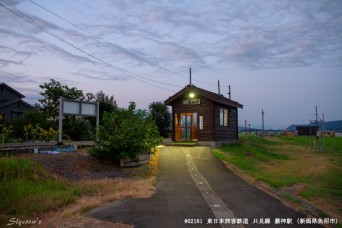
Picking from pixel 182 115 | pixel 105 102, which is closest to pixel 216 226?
pixel 182 115

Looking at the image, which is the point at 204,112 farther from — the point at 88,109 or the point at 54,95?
the point at 54,95

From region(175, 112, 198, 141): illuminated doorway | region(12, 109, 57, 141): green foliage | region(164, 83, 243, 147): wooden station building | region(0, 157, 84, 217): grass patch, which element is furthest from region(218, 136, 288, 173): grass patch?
region(12, 109, 57, 141): green foliage

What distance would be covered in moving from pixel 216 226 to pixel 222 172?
7.94 meters

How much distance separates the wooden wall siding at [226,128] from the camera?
25578 mm

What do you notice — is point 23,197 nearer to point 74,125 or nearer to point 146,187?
point 146,187

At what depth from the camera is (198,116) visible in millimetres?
25516

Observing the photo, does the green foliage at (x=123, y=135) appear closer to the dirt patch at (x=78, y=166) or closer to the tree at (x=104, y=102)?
the dirt patch at (x=78, y=166)

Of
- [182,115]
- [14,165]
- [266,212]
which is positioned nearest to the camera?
[266,212]

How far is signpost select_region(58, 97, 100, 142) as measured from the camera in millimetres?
16750

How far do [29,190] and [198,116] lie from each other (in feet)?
59.2

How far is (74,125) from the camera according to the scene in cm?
3145

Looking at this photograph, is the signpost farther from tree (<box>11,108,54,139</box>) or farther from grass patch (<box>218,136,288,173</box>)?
tree (<box>11,108,54,139</box>)

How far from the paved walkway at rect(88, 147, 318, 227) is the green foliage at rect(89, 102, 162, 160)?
5.93 feet

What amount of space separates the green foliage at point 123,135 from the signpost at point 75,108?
104 inches
